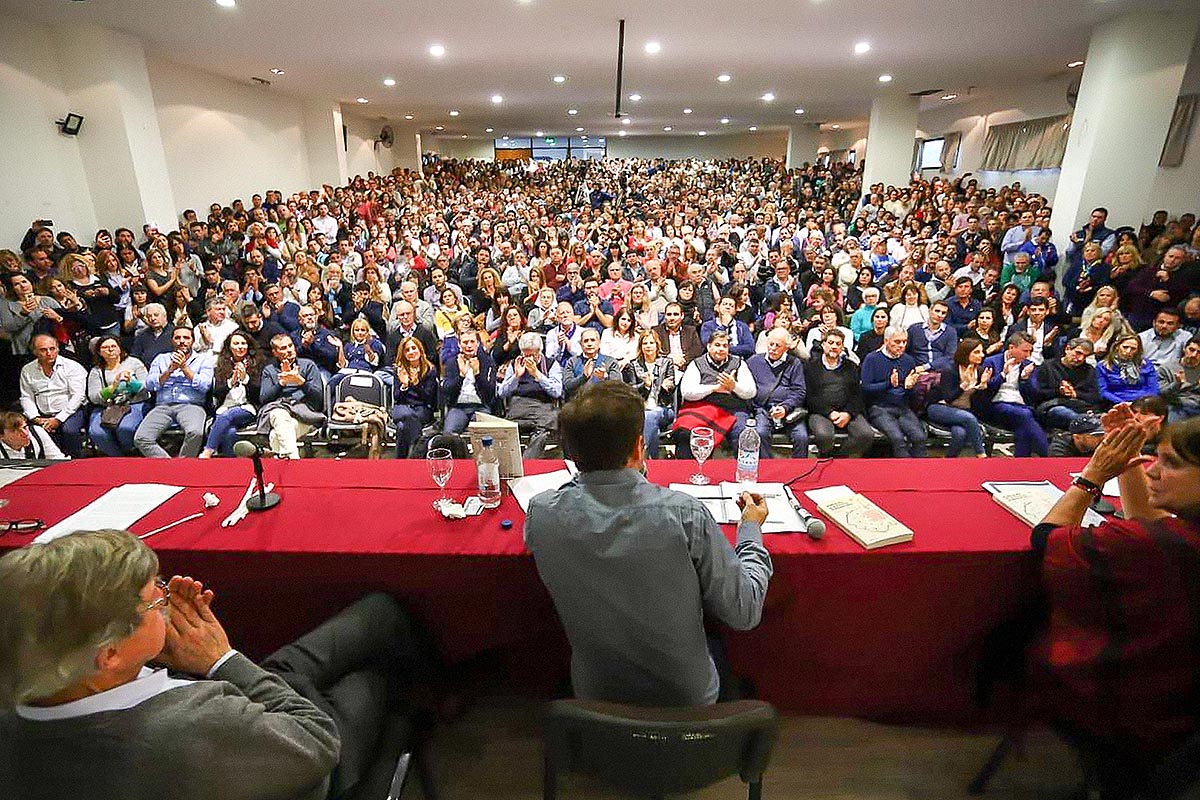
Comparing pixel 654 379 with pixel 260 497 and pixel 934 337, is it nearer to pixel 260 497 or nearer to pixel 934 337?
pixel 934 337

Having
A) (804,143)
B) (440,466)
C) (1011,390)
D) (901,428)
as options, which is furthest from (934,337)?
(804,143)

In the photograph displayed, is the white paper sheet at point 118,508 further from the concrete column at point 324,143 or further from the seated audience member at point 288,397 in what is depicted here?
the concrete column at point 324,143

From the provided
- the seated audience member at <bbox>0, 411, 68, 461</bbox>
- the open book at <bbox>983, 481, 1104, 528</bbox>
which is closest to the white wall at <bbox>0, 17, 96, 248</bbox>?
the seated audience member at <bbox>0, 411, 68, 461</bbox>

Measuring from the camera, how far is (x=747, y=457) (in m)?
2.02

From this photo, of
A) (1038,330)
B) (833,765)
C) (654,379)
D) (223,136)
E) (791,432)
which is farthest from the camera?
(223,136)

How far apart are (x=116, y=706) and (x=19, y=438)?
3184 mm

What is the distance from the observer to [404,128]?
18844 millimetres

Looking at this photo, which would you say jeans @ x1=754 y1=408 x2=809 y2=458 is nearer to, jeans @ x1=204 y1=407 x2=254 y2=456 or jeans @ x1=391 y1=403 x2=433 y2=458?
jeans @ x1=391 y1=403 x2=433 y2=458

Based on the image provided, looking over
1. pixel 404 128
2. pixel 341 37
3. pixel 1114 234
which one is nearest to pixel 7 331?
pixel 341 37

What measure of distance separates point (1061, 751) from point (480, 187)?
20.4 metres

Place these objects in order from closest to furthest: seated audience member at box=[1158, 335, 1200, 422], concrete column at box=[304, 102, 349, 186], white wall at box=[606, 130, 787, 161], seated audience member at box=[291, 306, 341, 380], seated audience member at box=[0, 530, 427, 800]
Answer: seated audience member at box=[0, 530, 427, 800] → seated audience member at box=[1158, 335, 1200, 422] → seated audience member at box=[291, 306, 341, 380] → concrete column at box=[304, 102, 349, 186] → white wall at box=[606, 130, 787, 161]

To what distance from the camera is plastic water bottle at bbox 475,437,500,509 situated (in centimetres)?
193

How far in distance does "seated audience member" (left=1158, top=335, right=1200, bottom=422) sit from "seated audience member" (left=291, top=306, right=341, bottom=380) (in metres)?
5.13

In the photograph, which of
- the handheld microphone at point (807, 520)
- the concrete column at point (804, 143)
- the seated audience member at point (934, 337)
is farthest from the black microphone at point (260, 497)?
the concrete column at point (804, 143)
